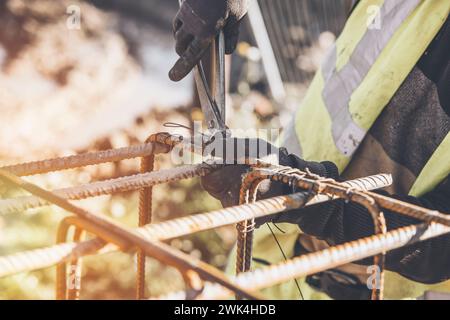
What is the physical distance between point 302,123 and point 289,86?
3.11 meters

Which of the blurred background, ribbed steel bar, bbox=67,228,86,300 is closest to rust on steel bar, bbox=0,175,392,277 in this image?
ribbed steel bar, bbox=67,228,86,300

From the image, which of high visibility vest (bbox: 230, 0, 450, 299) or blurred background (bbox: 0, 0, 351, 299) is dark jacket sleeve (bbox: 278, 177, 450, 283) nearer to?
high visibility vest (bbox: 230, 0, 450, 299)

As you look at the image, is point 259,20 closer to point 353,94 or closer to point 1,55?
point 1,55

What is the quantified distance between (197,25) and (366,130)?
2.78 ft

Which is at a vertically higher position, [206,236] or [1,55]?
[1,55]

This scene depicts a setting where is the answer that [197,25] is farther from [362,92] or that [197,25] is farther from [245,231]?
[362,92]

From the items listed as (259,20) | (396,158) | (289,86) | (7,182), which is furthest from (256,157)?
(289,86)

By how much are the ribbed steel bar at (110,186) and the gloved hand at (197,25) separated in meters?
0.32

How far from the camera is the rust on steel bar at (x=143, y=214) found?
64.3 inches

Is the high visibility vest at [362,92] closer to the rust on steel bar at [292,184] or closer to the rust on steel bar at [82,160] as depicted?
the rust on steel bar at [292,184]

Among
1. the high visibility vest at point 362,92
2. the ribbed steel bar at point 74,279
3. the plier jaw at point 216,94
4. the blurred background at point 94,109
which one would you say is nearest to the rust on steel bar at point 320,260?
the ribbed steel bar at point 74,279

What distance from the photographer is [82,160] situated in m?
1.57

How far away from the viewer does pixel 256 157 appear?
1.60 meters
